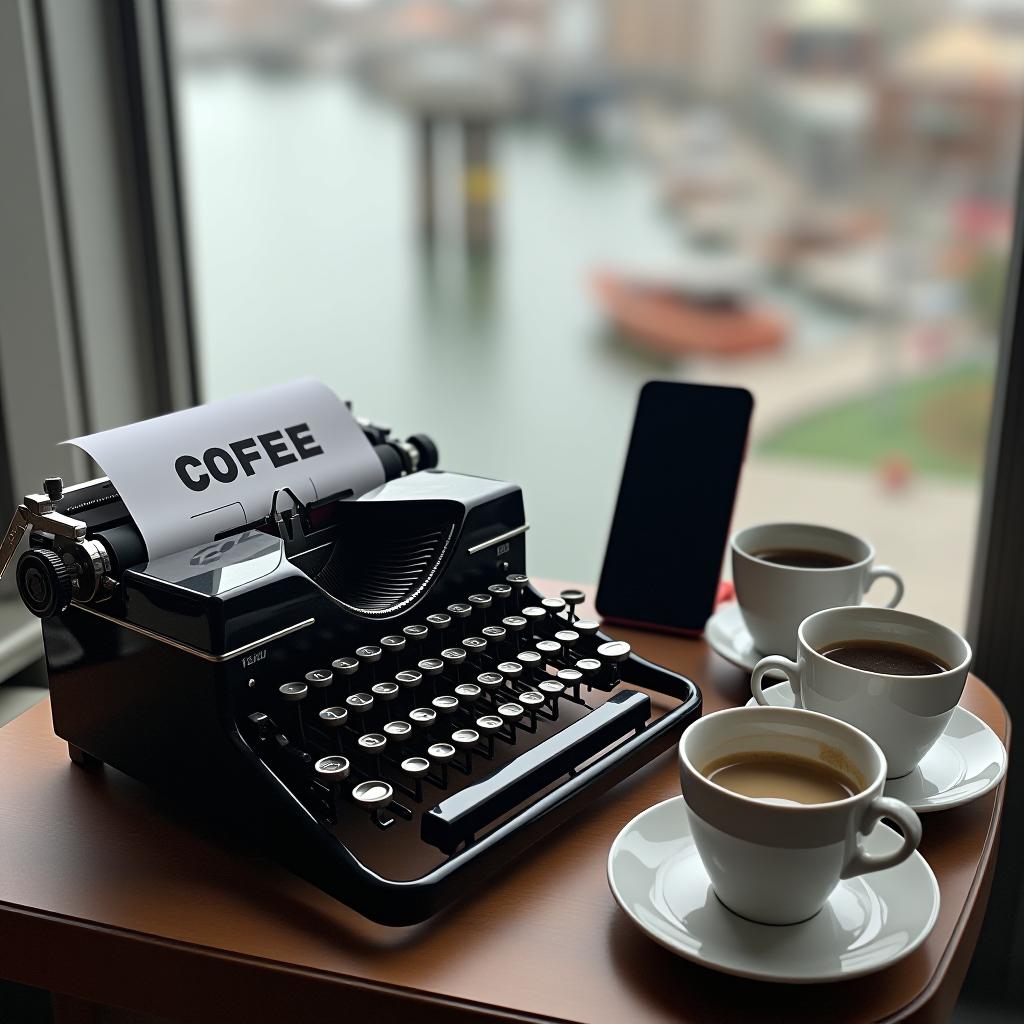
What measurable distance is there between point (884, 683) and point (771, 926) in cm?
22

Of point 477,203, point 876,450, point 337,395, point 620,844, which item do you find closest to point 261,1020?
point 620,844

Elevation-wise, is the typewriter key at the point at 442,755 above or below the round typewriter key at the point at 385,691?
below

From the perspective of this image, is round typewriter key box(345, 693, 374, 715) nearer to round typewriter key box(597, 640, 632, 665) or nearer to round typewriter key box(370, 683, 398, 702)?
round typewriter key box(370, 683, 398, 702)

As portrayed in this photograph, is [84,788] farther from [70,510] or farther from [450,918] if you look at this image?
[450,918]

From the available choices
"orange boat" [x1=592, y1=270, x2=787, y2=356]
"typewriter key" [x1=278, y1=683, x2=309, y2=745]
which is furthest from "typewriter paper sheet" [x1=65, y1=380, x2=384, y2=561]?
"orange boat" [x1=592, y1=270, x2=787, y2=356]

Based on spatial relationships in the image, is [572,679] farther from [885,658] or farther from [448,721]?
[885,658]

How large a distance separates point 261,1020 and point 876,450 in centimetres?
337

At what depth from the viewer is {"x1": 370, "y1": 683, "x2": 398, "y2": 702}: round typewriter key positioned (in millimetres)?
957

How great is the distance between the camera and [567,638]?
1.10 metres

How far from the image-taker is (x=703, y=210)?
3.08 m

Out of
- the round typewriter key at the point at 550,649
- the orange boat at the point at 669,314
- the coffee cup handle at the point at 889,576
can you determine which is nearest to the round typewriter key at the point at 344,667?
the round typewriter key at the point at 550,649

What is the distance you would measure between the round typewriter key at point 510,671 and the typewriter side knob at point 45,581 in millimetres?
377

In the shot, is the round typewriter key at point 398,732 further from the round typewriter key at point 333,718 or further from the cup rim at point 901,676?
the cup rim at point 901,676

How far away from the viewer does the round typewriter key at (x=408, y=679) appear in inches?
38.5
